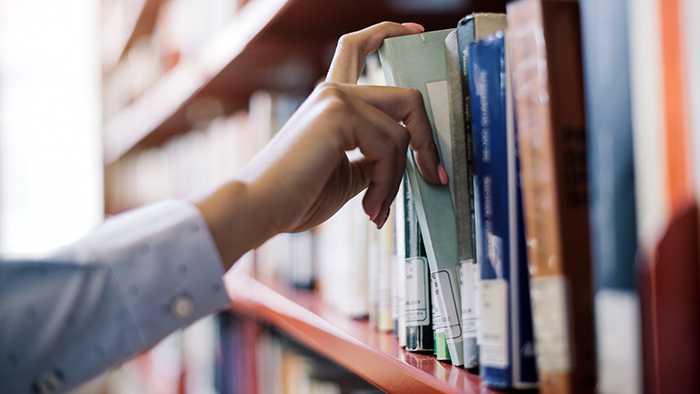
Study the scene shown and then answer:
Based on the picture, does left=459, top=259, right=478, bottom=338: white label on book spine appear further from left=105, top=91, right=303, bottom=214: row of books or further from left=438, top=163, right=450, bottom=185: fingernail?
left=105, top=91, right=303, bottom=214: row of books

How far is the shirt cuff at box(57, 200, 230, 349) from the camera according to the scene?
49cm

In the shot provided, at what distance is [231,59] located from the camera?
1.04 meters

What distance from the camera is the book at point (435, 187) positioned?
49 cm

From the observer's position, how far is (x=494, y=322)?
391mm

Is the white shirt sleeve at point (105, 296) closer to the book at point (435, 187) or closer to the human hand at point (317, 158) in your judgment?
the human hand at point (317, 158)

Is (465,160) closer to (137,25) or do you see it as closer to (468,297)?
(468,297)

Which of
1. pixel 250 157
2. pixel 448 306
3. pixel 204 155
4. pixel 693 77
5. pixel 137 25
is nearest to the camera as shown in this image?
pixel 693 77

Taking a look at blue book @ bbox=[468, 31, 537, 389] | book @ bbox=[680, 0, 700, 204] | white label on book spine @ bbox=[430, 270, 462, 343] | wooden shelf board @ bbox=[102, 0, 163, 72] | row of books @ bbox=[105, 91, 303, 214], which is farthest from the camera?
wooden shelf board @ bbox=[102, 0, 163, 72]

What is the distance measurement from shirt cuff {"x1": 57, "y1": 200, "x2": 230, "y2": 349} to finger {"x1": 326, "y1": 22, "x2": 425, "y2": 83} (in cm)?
21

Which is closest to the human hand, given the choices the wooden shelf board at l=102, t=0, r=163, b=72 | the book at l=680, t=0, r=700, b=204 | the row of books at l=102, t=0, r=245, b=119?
the book at l=680, t=0, r=700, b=204

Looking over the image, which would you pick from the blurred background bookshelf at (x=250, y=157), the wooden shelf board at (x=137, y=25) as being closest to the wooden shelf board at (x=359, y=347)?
the blurred background bookshelf at (x=250, y=157)

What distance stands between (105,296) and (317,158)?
0.23 meters

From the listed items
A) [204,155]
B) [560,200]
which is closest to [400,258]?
[560,200]

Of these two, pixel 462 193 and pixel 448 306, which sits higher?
pixel 462 193
